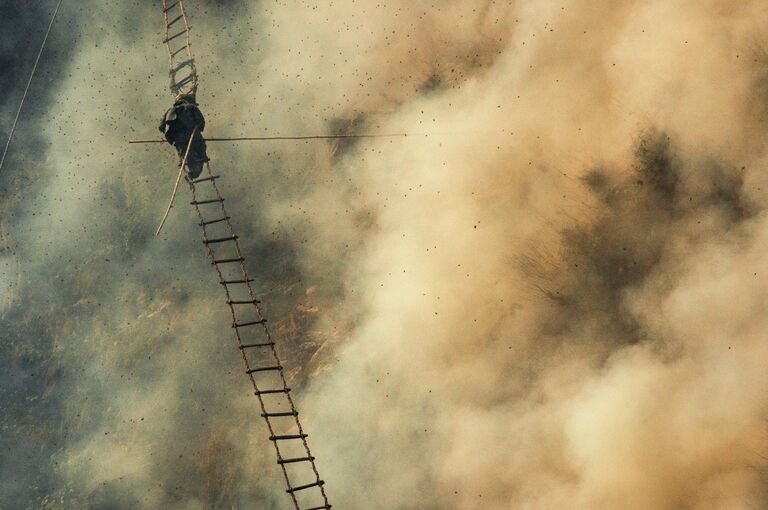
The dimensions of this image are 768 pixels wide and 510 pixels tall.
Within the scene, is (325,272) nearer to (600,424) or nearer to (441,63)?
(441,63)

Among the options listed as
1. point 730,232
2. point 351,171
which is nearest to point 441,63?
point 351,171

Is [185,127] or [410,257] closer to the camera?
[185,127]

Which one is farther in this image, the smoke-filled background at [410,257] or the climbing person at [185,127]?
the smoke-filled background at [410,257]

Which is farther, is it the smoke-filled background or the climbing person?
the smoke-filled background

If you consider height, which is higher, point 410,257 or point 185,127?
point 185,127
